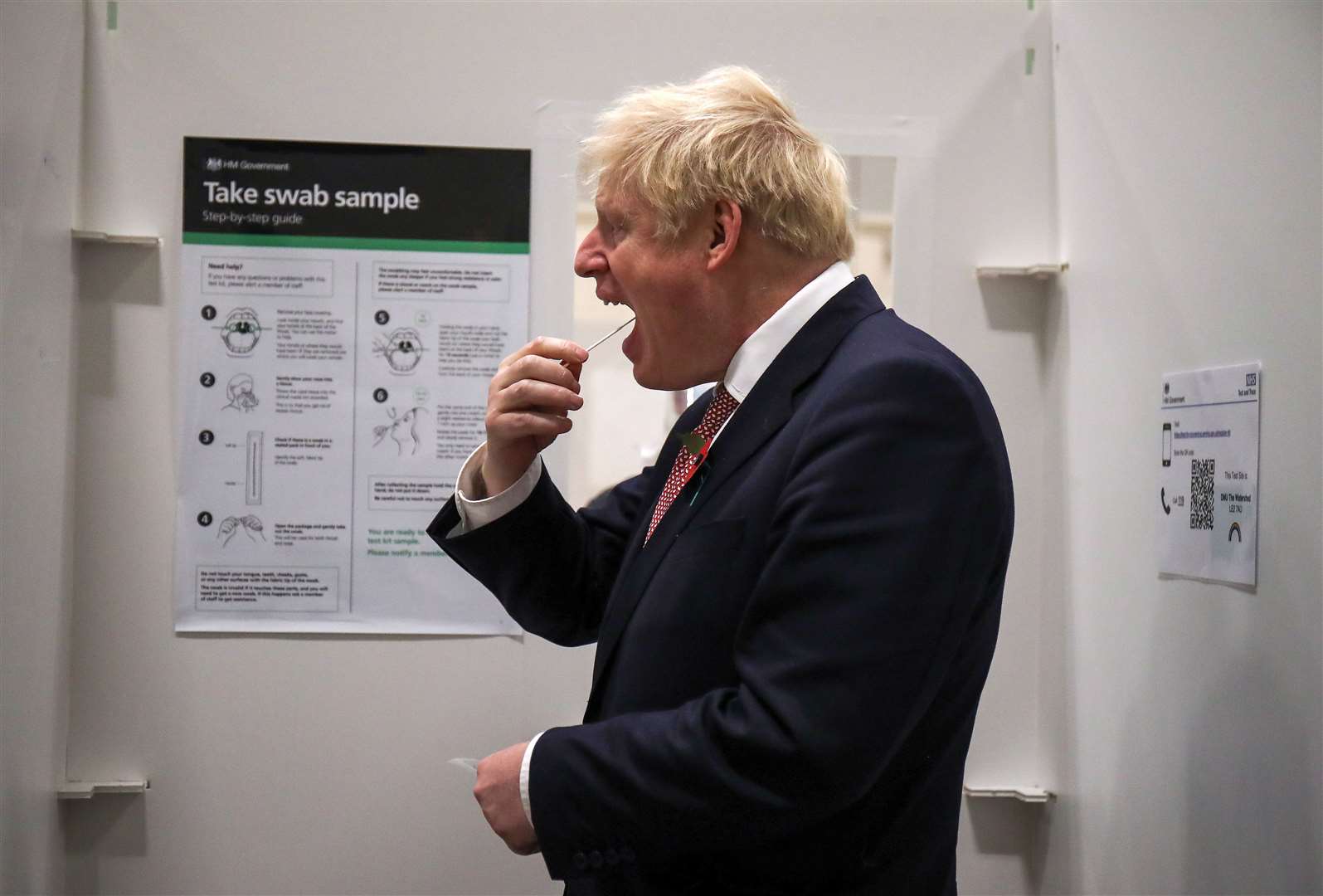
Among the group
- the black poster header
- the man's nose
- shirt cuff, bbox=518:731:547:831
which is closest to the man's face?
the man's nose

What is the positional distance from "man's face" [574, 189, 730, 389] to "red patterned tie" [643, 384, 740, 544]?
29 mm

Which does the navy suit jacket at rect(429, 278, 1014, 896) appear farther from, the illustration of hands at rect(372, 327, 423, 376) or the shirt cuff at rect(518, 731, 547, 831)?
the illustration of hands at rect(372, 327, 423, 376)

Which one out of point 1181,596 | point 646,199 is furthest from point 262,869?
point 1181,596

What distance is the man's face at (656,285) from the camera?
1.04 metres

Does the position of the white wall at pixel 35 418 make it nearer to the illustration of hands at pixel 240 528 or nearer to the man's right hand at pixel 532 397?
the illustration of hands at pixel 240 528

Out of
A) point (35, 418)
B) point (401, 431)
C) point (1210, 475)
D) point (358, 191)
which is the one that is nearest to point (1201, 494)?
point (1210, 475)

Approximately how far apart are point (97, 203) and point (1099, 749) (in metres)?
1.70

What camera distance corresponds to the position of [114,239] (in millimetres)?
1652

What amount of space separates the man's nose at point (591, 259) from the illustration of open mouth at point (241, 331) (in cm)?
83

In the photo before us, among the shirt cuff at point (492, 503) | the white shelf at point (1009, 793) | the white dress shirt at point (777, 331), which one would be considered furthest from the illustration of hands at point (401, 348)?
the white shelf at point (1009, 793)

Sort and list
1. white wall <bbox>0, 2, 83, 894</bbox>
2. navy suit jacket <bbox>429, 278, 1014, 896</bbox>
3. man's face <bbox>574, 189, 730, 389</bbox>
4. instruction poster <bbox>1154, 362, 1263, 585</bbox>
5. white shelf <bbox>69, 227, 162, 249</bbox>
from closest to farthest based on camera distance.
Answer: navy suit jacket <bbox>429, 278, 1014, 896</bbox> < man's face <bbox>574, 189, 730, 389</bbox> < instruction poster <bbox>1154, 362, 1263, 585</bbox> < white wall <bbox>0, 2, 83, 894</bbox> < white shelf <bbox>69, 227, 162, 249</bbox>

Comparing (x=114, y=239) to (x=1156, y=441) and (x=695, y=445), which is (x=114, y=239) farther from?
(x=1156, y=441)

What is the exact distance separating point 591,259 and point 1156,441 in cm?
78

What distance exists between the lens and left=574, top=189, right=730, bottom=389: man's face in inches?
40.9
